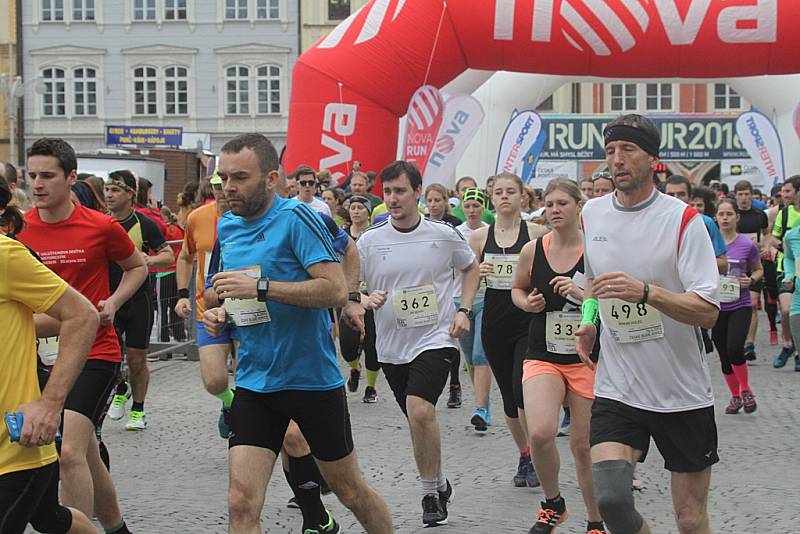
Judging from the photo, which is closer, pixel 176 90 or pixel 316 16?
pixel 316 16

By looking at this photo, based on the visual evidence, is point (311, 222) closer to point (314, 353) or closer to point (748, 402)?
point (314, 353)

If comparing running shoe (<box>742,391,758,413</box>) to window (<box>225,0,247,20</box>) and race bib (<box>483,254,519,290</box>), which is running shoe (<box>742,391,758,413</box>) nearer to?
race bib (<box>483,254,519,290</box>)

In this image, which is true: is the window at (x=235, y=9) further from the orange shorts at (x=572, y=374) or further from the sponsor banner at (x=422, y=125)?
the orange shorts at (x=572, y=374)

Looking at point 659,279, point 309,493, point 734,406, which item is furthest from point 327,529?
point 734,406

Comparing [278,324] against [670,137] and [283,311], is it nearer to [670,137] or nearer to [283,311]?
[283,311]

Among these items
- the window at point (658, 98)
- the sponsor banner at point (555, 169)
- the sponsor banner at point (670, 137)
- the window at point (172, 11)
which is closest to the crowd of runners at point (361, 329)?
the sponsor banner at point (555, 169)

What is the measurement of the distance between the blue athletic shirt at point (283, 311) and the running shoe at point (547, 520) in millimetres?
1701

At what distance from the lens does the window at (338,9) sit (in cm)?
5388

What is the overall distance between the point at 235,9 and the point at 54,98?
845 centimetres

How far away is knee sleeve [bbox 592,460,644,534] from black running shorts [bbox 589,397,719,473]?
0.14m

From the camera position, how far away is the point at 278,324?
4973mm

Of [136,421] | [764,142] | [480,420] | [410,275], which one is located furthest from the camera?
[764,142]

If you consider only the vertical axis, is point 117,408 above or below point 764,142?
below

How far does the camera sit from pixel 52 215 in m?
5.79
